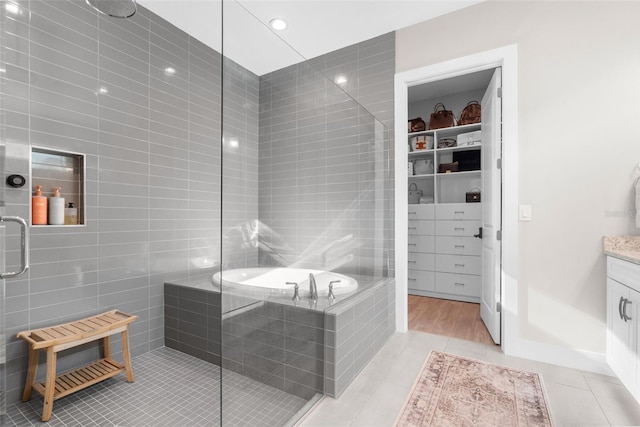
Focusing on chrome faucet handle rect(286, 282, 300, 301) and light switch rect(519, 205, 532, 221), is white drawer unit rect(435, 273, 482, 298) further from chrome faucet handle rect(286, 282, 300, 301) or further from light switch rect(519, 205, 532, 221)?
chrome faucet handle rect(286, 282, 300, 301)

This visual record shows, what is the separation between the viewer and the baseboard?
1983mm

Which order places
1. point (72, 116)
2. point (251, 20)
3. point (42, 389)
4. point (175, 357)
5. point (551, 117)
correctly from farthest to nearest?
point (175, 357)
point (551, 117)
point (72, 116)
point (42, 389)
point (251, 20)

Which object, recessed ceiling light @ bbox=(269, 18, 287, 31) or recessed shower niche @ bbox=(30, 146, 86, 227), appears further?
recessed ceiling light @ bbox=(269, 18, 287, 31)

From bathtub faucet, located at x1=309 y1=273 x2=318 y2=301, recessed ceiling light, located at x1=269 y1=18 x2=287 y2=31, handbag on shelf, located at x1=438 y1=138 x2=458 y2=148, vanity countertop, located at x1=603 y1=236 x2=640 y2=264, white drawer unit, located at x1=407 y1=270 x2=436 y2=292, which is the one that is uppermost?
recessed ceiling light, located at x1=269 y1=18 x2=287 y2=31

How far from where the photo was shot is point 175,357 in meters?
2.32

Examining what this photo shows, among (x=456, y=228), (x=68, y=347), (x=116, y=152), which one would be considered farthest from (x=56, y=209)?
(x=456, y=228)

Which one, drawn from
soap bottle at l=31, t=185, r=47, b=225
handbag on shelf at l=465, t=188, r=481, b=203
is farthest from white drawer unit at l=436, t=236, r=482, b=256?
soap bottle at l=31, t=185, r=47, b=225

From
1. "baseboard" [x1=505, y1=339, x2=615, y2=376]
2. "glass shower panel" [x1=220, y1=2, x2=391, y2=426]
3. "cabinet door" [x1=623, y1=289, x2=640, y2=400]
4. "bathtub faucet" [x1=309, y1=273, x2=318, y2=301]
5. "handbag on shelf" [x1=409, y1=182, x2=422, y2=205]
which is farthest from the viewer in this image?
"handbag on shelf" [x1=409, y1=182, x2=422, y2=205]

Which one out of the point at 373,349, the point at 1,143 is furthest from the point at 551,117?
the point at 1,143

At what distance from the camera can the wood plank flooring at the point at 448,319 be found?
8.67ft

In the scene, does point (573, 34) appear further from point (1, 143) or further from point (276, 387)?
point (1, 143)

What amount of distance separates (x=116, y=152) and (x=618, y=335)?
3.37 m

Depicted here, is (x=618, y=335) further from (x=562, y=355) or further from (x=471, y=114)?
(x=471, y=114)

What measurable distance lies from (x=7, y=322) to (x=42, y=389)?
16.0 inches
